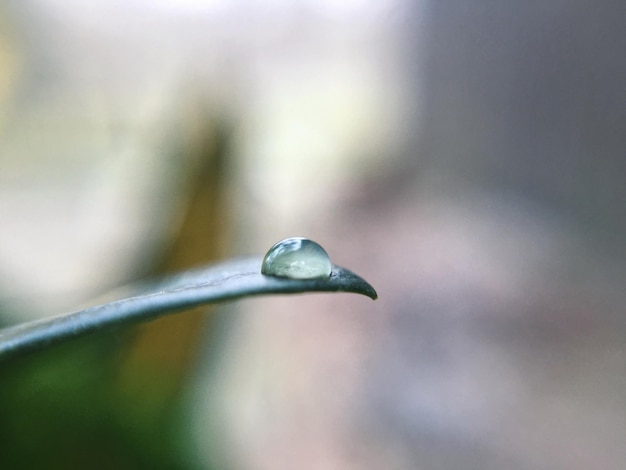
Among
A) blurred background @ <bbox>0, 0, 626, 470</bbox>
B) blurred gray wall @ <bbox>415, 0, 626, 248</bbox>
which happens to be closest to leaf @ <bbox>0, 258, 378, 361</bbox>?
blurred background @ <bbox>0, 0, 626, 470</bbox>

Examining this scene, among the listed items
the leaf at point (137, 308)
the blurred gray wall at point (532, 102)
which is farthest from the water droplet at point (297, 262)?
the blurred gray wall at point (532, 102)

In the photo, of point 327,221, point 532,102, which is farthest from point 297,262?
point 532,102

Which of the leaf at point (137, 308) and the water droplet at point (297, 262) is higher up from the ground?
the leaf at point (137, 308)

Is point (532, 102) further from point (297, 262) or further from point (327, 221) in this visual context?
point (297, 262)

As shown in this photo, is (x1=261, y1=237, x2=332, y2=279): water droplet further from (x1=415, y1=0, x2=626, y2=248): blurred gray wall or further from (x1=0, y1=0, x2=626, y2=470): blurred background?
(x1=415, y1=0, x2=626, y2=248): blurred gray wall

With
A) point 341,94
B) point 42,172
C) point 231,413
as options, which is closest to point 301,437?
point 231,413

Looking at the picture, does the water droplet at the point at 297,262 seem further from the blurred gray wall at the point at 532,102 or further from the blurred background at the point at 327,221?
the blurred gray wall at the point at 532,102
